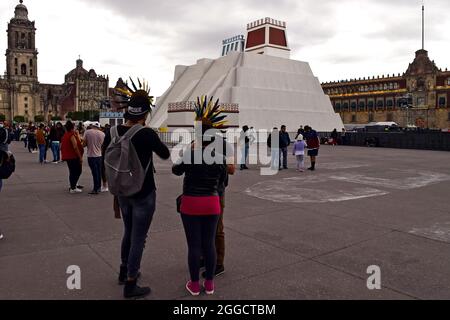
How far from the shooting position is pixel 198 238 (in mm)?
3574

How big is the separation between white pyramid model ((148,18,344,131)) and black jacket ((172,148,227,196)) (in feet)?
113

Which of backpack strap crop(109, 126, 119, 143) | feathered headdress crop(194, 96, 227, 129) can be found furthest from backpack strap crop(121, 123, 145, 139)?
feathered headdress crop(194, 96, 227, 129)

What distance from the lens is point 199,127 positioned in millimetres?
3730

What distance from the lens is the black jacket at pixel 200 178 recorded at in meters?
3.54

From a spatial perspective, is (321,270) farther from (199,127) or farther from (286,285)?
(199,127)

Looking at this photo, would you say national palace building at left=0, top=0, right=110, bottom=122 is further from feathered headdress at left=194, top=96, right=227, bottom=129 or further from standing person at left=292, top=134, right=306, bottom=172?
feathered headdress at left=194, top=96, right=227, bottom=129

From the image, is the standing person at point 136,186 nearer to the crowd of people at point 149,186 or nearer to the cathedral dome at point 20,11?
the crowd of people at point 149,186

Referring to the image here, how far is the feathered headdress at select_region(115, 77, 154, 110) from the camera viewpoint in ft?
12.4

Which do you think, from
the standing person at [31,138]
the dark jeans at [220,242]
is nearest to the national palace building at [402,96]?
the standing person at [31,138]

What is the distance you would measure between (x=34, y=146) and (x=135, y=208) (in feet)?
74.8

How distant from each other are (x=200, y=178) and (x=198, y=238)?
0.60m

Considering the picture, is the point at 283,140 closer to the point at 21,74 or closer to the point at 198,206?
the point at 198,206

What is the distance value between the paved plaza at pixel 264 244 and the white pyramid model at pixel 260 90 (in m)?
30.0

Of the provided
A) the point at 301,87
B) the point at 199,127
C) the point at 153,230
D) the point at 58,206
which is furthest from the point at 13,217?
the point at 301,87
